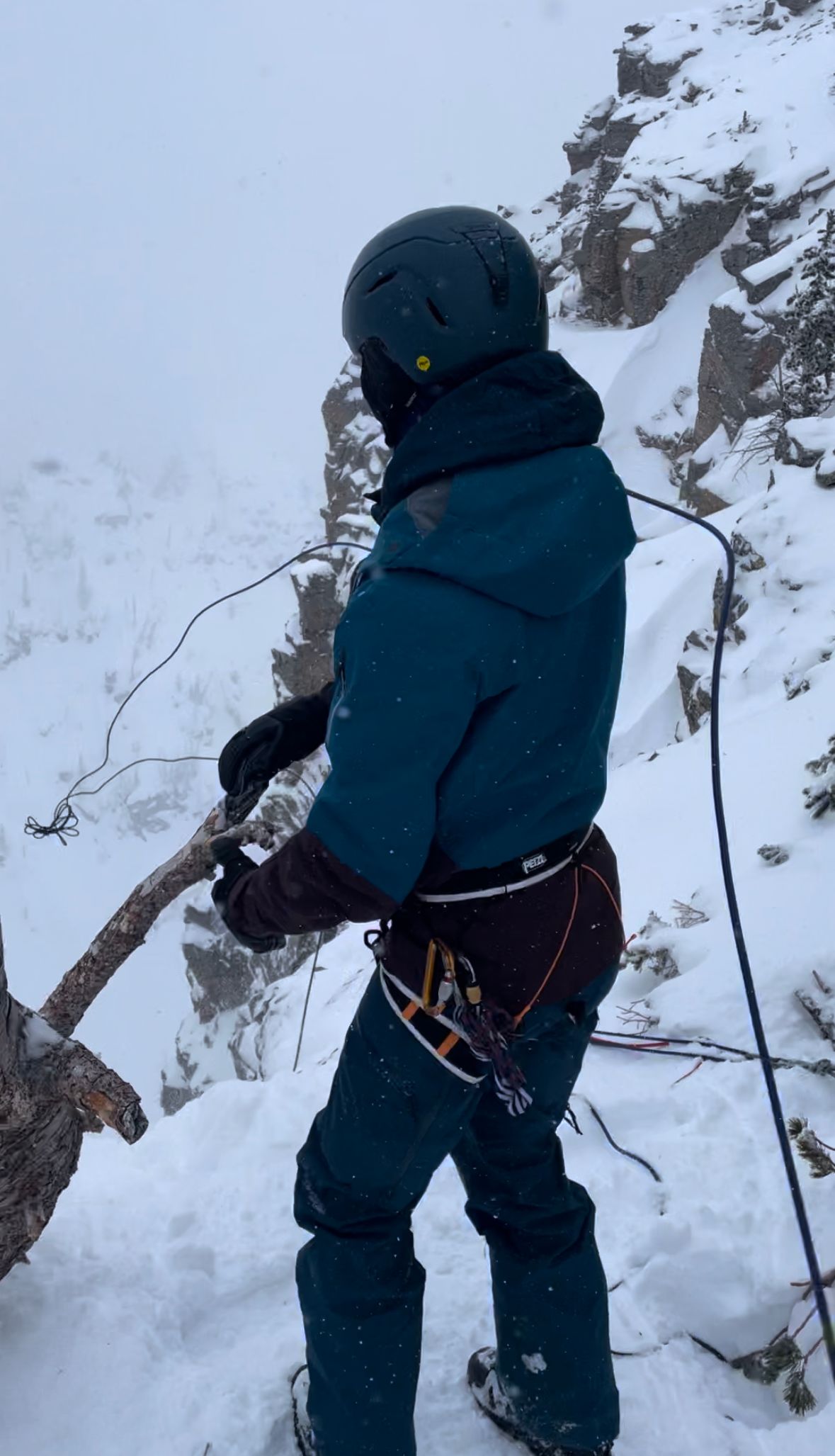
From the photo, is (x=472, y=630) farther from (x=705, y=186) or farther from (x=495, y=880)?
(x=705, y=186)

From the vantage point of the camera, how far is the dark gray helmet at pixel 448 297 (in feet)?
5.40

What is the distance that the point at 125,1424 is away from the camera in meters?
2.03

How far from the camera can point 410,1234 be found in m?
1.81

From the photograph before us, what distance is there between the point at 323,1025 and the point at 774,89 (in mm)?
27935

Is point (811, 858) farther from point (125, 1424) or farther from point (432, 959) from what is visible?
point (125, 1424)

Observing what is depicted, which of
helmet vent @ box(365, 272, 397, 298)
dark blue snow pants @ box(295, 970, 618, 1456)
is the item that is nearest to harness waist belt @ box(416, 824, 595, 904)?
dark blue snow pants @ box(295, 970, 618, 1456)

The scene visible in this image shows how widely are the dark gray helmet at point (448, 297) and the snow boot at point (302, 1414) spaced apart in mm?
2076

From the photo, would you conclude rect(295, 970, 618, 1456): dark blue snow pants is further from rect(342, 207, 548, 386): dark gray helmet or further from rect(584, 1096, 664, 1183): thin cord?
rect(342, 207, 548, 386): dark gray helmet

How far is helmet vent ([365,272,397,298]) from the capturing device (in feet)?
5.71

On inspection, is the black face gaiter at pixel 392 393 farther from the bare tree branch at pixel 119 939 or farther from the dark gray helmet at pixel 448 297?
the bare tree branch at pixel 119 939

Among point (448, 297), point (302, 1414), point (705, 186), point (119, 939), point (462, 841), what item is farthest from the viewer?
point (705, 186)

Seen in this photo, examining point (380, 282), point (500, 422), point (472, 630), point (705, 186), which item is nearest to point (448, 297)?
point (380, 282)

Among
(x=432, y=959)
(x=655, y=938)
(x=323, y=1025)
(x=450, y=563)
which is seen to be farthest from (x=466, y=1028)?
(x=323, y=1025)

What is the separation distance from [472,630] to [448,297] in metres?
0.70
